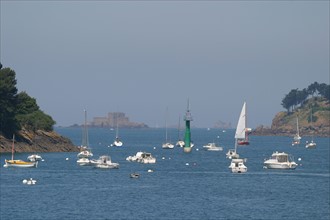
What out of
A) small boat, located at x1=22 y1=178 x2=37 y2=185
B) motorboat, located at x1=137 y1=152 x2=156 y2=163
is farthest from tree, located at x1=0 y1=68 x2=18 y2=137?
small boat, located at x1=22 y1=178 x2=37 y2=185

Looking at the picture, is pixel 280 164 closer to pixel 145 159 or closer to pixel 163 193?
pixel 145 159

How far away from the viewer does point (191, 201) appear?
108 meters

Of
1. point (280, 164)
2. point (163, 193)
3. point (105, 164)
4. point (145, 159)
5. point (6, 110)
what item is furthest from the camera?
point (6, 110)

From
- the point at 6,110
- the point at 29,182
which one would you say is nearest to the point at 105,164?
the point at 29,182

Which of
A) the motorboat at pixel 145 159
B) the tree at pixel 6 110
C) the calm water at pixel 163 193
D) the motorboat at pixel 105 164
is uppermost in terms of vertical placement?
the tree at pixel 6 110

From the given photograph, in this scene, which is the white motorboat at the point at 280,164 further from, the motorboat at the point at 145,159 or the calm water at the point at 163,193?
the motorboat at the point at 145,159

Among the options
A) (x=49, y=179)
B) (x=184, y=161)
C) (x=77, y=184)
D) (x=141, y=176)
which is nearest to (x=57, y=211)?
(x=77, y=184)

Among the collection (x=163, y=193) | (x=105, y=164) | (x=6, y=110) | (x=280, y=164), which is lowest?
(x=163, y=193)

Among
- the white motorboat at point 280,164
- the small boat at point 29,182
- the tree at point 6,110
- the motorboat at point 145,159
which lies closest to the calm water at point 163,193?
the small boat at point 29,182

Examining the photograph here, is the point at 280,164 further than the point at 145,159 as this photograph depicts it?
No

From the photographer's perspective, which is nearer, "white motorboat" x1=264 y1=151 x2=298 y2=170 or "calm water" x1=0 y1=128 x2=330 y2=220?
"calm water" x1=0 y1=128 x2=330 y2=220

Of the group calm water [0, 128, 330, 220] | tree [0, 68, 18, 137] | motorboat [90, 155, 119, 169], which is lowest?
calm water [0, 128, 330, 220]

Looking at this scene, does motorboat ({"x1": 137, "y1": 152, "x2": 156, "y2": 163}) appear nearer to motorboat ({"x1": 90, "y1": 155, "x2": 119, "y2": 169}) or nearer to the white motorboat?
motorboat ({"x1": 90, "y1": 155, "x2": 119, "y2": 169})

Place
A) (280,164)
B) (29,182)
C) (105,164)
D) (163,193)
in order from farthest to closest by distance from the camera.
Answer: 1. (280,164)
2. (105,164)
3. (29,182)
4. (163,193)
